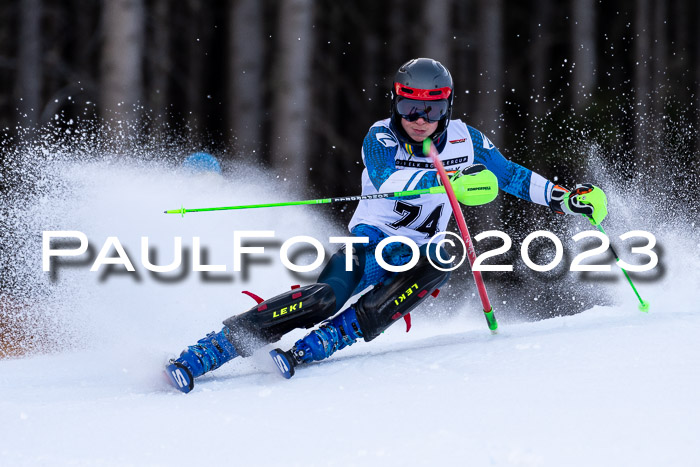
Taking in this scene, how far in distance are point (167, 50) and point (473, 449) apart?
1809 centimetres

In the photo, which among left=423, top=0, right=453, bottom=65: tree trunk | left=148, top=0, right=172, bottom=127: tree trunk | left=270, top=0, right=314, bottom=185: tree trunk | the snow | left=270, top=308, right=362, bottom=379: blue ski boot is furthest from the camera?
left=148, top=0, right=172, bottom=127: tree trunk

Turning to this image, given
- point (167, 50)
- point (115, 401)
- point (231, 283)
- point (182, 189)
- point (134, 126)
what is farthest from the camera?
point (167, 50)

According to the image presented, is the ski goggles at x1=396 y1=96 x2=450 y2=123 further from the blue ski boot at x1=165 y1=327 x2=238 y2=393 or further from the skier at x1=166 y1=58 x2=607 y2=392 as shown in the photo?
the blue ski boot at x1=165 y1=327 x2=238 y2=393

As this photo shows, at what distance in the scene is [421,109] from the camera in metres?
Result: 4.33

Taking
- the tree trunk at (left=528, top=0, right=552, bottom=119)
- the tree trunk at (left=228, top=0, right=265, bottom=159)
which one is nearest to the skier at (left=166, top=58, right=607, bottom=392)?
the tree trunk at (left=228, top=0, right=265, bottom=159)

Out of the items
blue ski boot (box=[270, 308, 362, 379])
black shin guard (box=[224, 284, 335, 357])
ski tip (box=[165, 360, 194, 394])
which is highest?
black shin guard (box=[224, 284, 335, 357])

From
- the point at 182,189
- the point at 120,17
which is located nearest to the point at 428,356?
the point at 182,189

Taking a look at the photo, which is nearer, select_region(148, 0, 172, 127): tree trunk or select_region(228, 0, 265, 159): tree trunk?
select_region(228, 0, 265, 159): tree trunk

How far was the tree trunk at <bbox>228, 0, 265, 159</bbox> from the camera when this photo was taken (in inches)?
494

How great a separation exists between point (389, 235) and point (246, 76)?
29.0ft

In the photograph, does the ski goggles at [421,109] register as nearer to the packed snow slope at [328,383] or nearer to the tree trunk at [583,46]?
the packed snow slope at [328,383]

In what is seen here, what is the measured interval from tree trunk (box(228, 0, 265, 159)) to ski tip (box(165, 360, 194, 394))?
27.2 ft

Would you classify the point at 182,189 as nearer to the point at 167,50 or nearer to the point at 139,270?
the point at 139,270

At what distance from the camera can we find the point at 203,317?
5.89 meters
